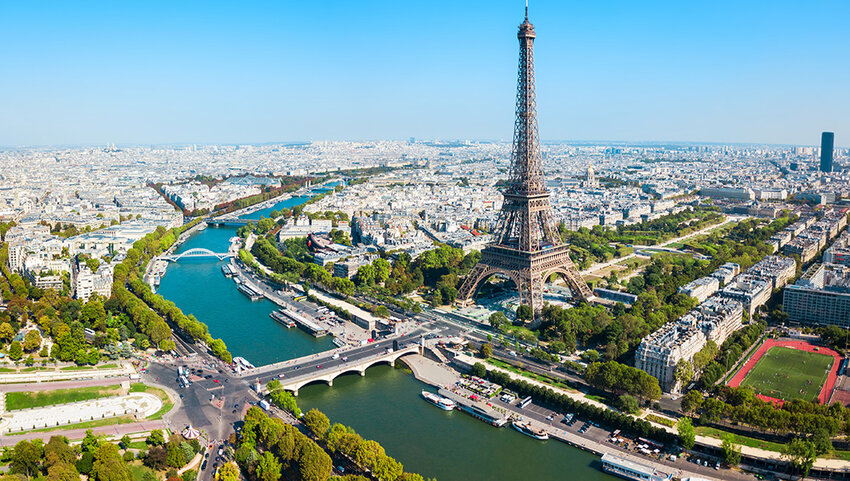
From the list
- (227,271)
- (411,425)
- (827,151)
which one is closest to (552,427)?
(411,425)

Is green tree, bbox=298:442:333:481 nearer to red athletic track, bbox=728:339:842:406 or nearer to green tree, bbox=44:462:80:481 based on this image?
green tree, bbox=44:462:80:481

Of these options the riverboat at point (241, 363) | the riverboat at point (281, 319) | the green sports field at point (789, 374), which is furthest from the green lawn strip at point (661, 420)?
the riverboat at point (281, 319)

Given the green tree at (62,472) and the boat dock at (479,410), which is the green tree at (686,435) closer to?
the boat dock at (479,410)

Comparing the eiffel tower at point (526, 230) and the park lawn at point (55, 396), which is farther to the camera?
the eiffel tower at point (526, 230)

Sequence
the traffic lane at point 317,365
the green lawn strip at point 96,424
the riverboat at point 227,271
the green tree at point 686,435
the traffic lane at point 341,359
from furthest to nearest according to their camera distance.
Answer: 1. the riverboat at point 227,271
2. the traffic lane at point 341,359
3. the traffic lane at point 317,365
4. the green lawn strip at point 96,424
5. the green tree at point 686,435

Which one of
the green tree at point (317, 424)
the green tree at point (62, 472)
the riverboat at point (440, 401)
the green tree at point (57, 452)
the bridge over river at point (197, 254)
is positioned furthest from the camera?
the bridge over river at point (197, 254)
